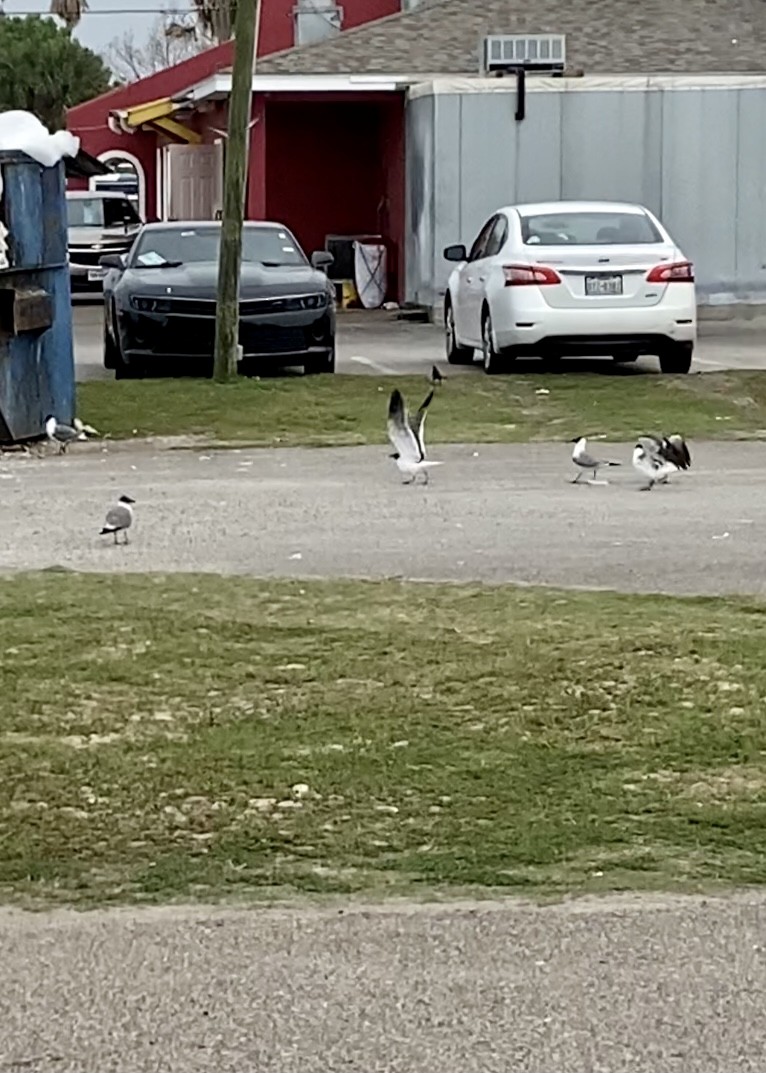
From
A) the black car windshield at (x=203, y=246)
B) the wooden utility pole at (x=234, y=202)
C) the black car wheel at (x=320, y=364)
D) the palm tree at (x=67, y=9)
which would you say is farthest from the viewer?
the palm tree at (x=67, y=9)

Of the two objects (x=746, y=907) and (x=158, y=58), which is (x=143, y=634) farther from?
(x=158, y=58)

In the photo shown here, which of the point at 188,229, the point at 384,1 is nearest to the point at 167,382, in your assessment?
the point at 188,229

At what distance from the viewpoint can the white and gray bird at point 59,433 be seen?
14.2 meters

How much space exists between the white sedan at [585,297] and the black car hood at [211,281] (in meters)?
1.55

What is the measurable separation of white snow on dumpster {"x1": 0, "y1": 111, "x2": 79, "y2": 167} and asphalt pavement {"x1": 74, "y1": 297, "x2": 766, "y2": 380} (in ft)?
17.1

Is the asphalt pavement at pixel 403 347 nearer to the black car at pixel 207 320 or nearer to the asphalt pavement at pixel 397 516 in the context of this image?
the black car at pixel 207 320

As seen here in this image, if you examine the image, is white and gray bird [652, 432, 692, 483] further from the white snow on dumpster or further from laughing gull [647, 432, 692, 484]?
the white snow on dumpster

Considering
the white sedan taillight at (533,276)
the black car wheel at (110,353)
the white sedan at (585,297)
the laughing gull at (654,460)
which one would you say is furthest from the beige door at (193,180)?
the laughing gull at (654,460)

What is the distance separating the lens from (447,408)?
1609cm

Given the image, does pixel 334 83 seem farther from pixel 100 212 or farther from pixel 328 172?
pixel 100 212

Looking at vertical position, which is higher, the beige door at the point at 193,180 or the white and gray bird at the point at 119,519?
the beige door at the point at 193,180

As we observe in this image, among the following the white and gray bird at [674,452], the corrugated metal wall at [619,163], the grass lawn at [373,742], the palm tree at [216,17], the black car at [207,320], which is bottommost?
the grass lawn at [373,742]

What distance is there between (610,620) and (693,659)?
0.70 m

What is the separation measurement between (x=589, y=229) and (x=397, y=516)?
797cm
